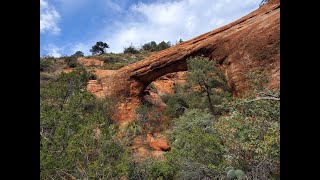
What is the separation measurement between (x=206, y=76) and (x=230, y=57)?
120 cm

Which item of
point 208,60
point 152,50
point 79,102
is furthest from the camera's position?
point 152,50

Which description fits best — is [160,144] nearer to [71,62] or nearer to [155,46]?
[71,62]

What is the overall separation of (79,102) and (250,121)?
3.54 m

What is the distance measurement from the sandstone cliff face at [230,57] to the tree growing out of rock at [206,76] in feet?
1.22

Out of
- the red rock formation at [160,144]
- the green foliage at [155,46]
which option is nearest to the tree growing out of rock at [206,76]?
the red rock formation at [160,144]

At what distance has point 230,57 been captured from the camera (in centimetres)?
1125

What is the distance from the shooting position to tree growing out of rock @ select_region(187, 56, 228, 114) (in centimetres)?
1168

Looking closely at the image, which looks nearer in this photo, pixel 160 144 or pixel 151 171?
pixel 151 171

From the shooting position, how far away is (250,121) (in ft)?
18.5

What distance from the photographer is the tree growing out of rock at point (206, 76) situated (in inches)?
460

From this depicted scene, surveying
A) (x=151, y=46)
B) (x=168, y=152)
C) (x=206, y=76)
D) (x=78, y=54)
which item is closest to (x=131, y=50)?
(x=151, y=46)
